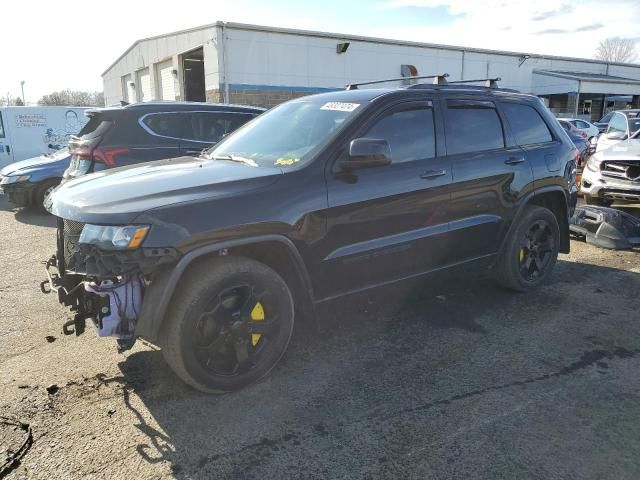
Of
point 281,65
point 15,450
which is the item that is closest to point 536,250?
point 15,450

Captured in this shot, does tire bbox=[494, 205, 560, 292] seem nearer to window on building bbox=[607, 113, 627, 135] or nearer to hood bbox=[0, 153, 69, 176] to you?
window on building bbox=[607, 113, 627, 135]

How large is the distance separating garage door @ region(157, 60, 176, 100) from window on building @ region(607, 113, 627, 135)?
63.4 ft

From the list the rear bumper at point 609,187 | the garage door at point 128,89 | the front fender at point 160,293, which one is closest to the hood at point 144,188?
the front fender at point 160,293

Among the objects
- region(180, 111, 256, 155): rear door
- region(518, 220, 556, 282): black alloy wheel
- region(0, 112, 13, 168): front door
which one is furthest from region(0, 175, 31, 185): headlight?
region(518, 220, 556, 282): black alloy wheel

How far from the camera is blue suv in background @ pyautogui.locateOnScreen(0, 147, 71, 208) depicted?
9.14 metres

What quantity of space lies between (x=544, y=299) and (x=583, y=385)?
66.1 inches

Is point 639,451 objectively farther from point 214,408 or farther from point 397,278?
point 214,408

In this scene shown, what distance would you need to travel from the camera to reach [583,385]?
327 centimetres

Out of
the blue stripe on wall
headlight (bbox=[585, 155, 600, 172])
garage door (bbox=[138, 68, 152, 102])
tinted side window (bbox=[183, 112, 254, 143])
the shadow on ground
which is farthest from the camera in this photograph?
garage door (bbox=[138, 68, 152, 102])

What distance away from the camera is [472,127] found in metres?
4.35

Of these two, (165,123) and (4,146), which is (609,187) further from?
(4,146)

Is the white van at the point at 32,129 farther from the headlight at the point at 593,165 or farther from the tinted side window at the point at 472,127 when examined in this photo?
the headlight at the point at 593,165

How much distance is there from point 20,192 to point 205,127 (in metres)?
4.23

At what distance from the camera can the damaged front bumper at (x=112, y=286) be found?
278 centimetres
